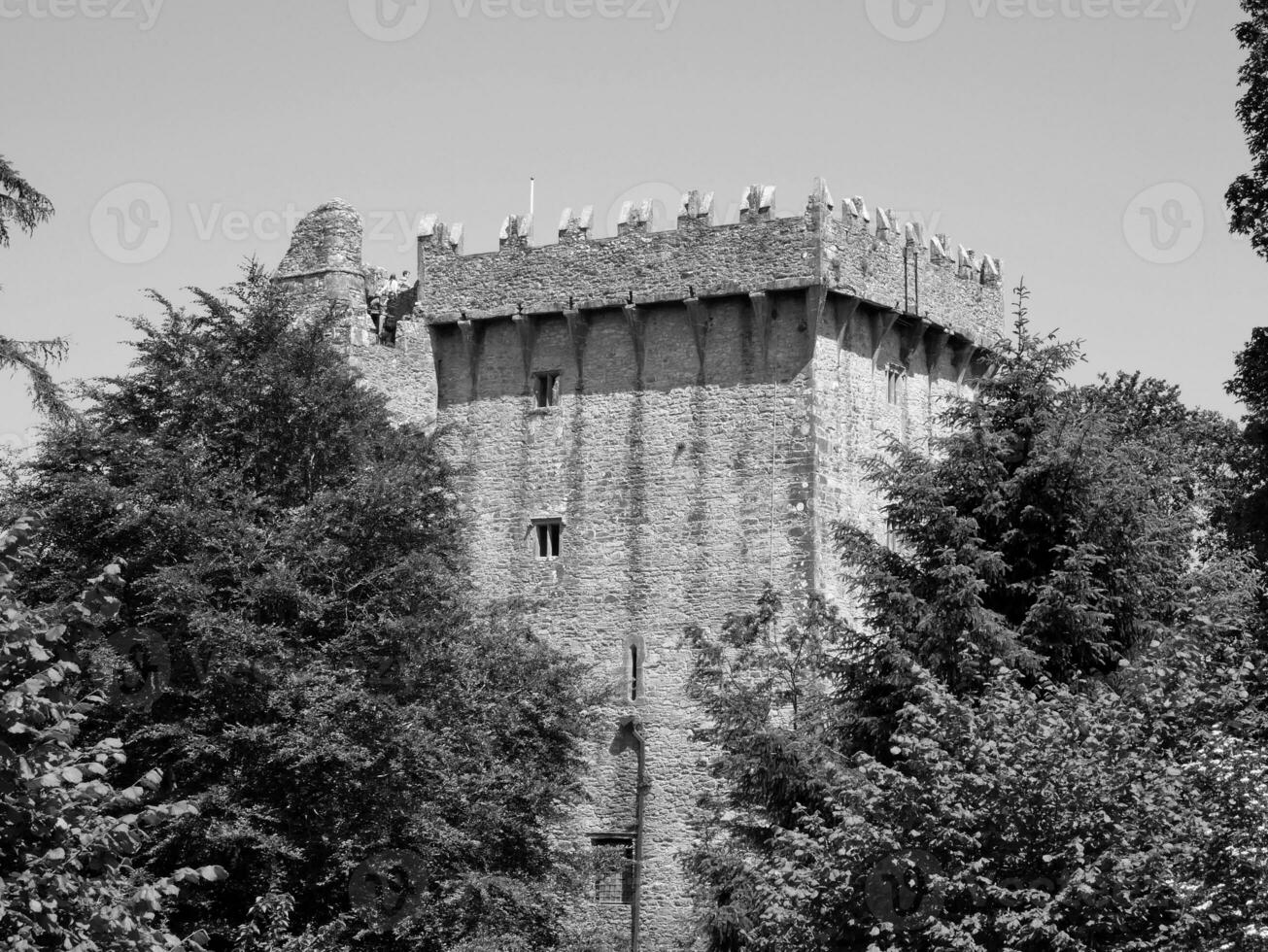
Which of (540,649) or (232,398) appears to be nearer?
(232,398)

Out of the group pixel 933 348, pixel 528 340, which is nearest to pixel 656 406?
pixel 528 340

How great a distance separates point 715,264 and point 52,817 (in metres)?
27.5

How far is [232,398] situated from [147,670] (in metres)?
4.83

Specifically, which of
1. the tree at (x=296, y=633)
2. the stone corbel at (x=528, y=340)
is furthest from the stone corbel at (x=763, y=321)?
the tree at (x=296, y=633)

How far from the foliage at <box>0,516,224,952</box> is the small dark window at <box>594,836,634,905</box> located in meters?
23.2

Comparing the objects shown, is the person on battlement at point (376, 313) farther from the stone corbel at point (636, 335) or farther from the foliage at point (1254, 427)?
the foliage at point (1254, 427)

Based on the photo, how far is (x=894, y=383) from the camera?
45219 mm

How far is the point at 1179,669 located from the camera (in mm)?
24312

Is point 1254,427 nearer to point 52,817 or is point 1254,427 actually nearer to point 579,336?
point 579,336

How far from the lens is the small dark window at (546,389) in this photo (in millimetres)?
45312

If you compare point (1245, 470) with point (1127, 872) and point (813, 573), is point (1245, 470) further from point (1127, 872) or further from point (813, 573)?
point (1127, 872)

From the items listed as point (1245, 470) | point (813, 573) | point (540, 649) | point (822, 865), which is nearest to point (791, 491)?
point (813, 573)

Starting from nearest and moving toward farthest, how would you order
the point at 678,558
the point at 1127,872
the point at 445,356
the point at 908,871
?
the point at 1127,872 < the point at 908,871 < the point at 678,558 < the point at 445,356

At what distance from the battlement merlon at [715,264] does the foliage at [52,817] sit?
25869mm
